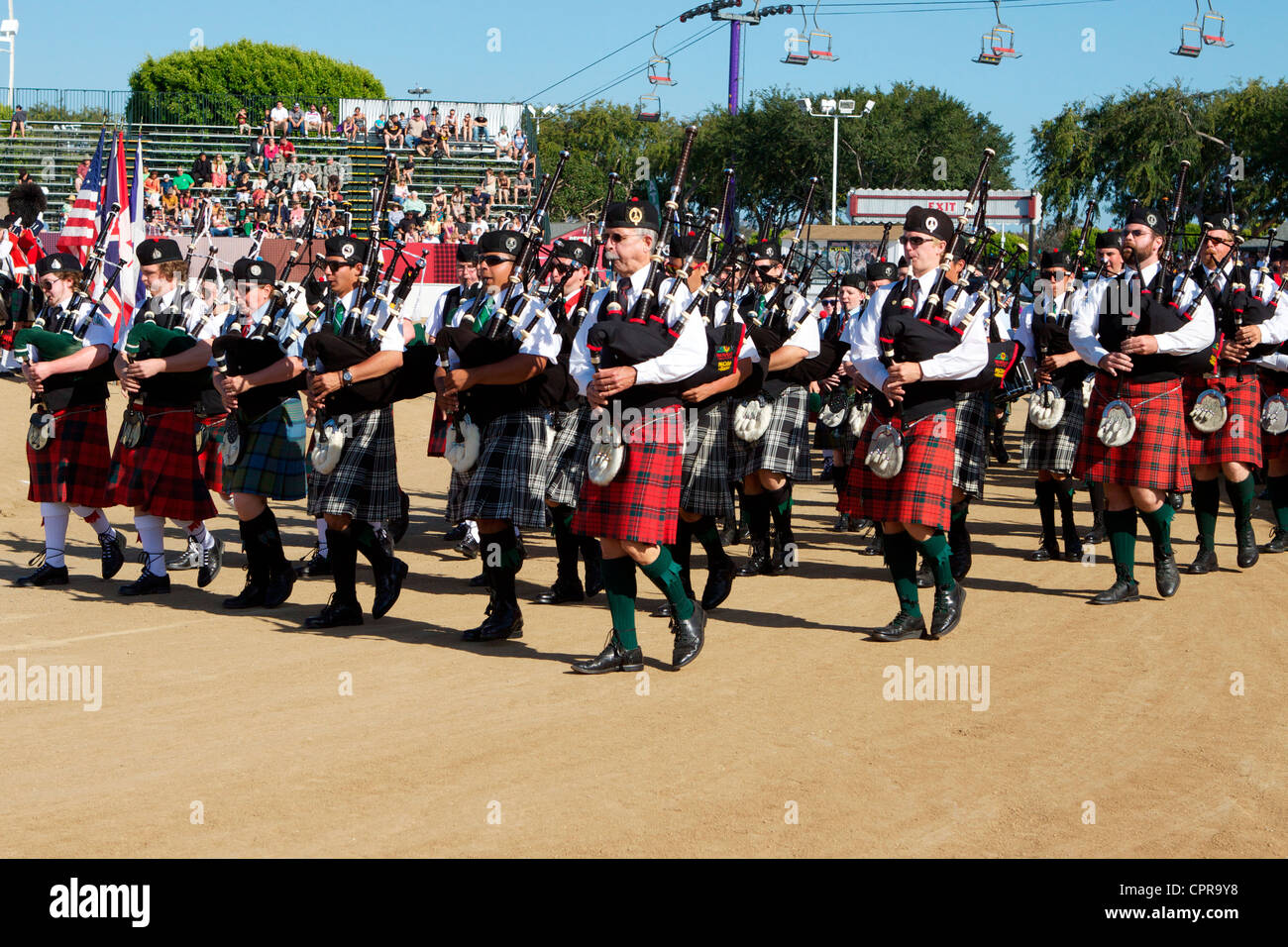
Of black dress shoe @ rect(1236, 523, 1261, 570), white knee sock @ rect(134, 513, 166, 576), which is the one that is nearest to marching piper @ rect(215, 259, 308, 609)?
white knee sock @ rect(134, 513, 166, 576)

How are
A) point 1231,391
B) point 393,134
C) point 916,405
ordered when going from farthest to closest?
point 393,134
point 1231,391
point 916,405

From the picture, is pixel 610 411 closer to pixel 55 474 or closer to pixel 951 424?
pixel 951 424

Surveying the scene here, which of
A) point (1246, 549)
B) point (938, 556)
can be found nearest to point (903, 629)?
point (938, 556)

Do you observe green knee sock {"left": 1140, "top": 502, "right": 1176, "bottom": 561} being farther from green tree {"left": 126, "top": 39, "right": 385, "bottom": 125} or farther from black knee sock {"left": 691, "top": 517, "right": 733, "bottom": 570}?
green tree {"left": 126, "top": 39, "right": 385, "bottom": 125}

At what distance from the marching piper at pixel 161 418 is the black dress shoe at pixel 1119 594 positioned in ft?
15.2

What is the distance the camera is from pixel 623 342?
5395mm

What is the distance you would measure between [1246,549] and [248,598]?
5.57m

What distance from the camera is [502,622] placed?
247 inches

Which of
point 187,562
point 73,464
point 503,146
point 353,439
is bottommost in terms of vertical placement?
point 187,562

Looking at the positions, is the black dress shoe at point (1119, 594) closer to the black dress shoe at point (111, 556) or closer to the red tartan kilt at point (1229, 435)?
the red tartan kilt at point (1229, 435)

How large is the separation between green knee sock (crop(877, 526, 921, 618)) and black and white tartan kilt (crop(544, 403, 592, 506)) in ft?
4.70

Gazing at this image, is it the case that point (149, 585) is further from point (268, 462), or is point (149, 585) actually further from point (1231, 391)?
point (1231, 391)

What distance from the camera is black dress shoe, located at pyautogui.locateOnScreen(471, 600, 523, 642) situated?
6.23m

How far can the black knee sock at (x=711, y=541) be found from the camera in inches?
278
